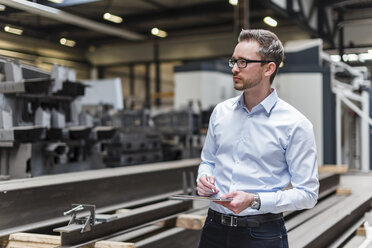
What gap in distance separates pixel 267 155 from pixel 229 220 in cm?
24

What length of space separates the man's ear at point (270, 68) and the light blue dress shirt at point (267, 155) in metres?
0.07

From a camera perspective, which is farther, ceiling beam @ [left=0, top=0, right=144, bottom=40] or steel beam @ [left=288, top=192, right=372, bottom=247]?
steel beam @ [left=288, top=192, right=372, bottom=247]

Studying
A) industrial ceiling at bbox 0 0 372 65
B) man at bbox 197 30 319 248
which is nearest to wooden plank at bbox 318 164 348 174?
industrial ceiling at bbox 0 0 372 65

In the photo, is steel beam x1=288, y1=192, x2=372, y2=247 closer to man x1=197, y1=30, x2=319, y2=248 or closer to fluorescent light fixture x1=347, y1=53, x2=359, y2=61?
man x1=197, y1=30, x2=319, y2=248

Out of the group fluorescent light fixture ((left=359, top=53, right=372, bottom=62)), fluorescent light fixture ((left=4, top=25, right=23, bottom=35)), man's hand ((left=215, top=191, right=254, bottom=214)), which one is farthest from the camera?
fluorescent light fixture ((left=359, top=53, right=372, bottom=62))

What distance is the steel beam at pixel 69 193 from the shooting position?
8.28 feet

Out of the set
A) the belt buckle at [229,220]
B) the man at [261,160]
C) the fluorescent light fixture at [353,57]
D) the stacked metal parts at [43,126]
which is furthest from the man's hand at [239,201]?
the fluorescent light fixture at [353,57]

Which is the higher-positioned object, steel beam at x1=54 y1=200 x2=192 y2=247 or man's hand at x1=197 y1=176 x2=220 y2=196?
man's hand at x1=197 y1=176 x2=220 y2=196

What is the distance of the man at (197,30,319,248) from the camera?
4.23 ft

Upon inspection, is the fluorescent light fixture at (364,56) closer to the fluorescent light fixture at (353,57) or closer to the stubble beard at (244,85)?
the fluorescent light fixture at (353,57)

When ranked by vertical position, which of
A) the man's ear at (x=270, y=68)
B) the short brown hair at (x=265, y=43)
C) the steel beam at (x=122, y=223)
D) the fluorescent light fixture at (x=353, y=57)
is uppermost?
the fluorescent light fixture at (x=353, y=57)

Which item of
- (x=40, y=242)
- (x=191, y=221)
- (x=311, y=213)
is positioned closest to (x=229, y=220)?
(x=40, y=242)

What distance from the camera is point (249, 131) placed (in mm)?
1385

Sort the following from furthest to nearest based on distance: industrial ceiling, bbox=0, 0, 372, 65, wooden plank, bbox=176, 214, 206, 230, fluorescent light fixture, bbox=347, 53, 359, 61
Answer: fluorescent light fixture, bbox=347, 53, 359, 61 < wooden plank, bbox=176, 214, 206, 230 < industrial ceiling, bbox=0, 0, 372, 65
